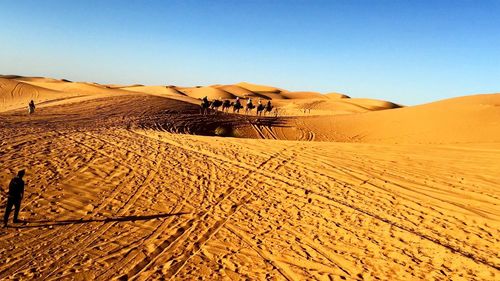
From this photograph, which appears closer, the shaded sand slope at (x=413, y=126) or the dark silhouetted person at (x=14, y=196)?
the dark silhouetted person at (x=14, y=196)

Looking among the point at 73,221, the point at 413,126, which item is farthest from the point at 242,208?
the point at 413,126

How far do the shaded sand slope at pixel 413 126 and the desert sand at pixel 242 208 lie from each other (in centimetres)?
603

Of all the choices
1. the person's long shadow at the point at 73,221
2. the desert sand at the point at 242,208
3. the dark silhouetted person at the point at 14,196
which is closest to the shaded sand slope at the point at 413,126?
the desert sand at the point at 242,208

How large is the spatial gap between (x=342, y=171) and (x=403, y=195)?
317 cm

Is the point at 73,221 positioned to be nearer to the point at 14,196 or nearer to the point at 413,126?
the point at 14,196

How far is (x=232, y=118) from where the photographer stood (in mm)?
34969

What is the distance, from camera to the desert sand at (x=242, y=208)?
7988mm

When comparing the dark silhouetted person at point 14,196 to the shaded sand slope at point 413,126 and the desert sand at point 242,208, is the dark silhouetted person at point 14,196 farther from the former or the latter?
the shaded sand slope at point 413,126

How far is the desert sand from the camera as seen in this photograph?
26.2 ft

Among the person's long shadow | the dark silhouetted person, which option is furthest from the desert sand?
the dark silhouetted person

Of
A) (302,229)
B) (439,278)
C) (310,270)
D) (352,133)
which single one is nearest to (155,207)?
(302,229)

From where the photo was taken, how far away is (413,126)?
3038cm

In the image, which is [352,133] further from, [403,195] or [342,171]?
[403,195]

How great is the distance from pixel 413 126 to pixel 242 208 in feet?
75.6
